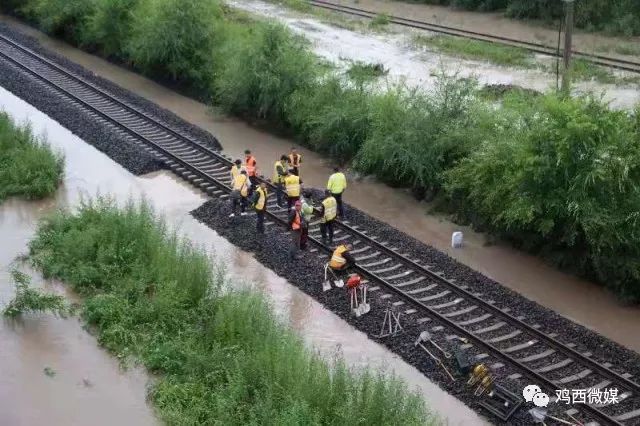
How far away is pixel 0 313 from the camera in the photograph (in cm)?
1473

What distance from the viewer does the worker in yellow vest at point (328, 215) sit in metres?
16.4

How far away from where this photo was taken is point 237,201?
1823 cm

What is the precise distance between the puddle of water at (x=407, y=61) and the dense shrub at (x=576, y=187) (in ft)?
29.2

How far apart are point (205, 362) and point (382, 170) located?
32.0ft

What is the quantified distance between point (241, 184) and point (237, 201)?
1.72 ft

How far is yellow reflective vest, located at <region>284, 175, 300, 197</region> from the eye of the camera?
1730 cm

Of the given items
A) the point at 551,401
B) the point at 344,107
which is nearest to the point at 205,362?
the point at 551,401

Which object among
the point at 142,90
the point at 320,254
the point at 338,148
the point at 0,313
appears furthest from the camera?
the point at 142,90

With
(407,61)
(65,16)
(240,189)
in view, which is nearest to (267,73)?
(240,189)

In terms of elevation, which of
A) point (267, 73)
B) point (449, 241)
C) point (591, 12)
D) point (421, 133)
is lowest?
point (449, 241)

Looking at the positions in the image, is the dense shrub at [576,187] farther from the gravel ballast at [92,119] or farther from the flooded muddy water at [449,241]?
the gravel ballast at [92,119]

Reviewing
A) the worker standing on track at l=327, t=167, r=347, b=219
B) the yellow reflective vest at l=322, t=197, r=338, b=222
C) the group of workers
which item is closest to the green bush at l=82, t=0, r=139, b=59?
the group of workers

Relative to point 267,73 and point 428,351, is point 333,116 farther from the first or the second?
point 428,351

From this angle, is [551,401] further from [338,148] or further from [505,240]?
[338,148]
